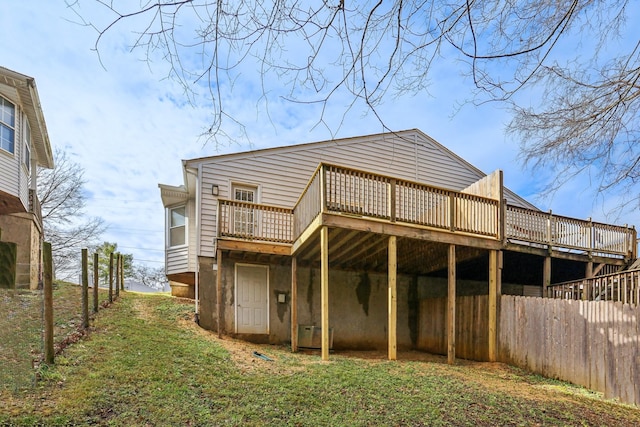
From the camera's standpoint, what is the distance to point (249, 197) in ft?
36.2

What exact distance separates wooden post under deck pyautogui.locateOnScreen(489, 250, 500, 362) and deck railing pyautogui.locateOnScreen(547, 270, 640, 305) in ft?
6.16

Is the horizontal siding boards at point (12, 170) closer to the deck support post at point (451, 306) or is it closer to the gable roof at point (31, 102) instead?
the gable roof at point (31, 102)

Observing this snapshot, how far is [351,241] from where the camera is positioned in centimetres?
879

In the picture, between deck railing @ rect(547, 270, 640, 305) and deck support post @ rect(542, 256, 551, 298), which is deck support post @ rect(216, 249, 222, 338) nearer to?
deck railing @ rect(547, 270, 640, 305)

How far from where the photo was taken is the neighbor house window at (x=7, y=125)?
9289 millimetres

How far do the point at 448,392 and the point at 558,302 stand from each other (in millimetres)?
3516

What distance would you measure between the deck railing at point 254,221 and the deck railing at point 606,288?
7.03 m

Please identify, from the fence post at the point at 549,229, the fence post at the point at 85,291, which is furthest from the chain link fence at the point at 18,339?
the fence post at the point at 549,229

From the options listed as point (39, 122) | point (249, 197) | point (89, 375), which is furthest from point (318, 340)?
point (39, 122)

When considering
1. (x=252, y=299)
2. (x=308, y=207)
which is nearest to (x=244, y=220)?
(x=308, y=207)

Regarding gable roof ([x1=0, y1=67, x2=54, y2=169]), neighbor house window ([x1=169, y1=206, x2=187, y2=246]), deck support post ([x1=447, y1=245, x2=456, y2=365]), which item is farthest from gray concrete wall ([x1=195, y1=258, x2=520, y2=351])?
gable roof ([x1=0, y1=67, x2=54, y2=169])

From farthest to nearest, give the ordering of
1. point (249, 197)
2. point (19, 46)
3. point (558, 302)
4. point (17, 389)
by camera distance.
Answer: point (249, 197), point (558, 302), point (17, 389), point (19, 46)

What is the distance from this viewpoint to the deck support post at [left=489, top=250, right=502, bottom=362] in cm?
835

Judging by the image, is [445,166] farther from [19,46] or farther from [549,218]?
[19,46]
